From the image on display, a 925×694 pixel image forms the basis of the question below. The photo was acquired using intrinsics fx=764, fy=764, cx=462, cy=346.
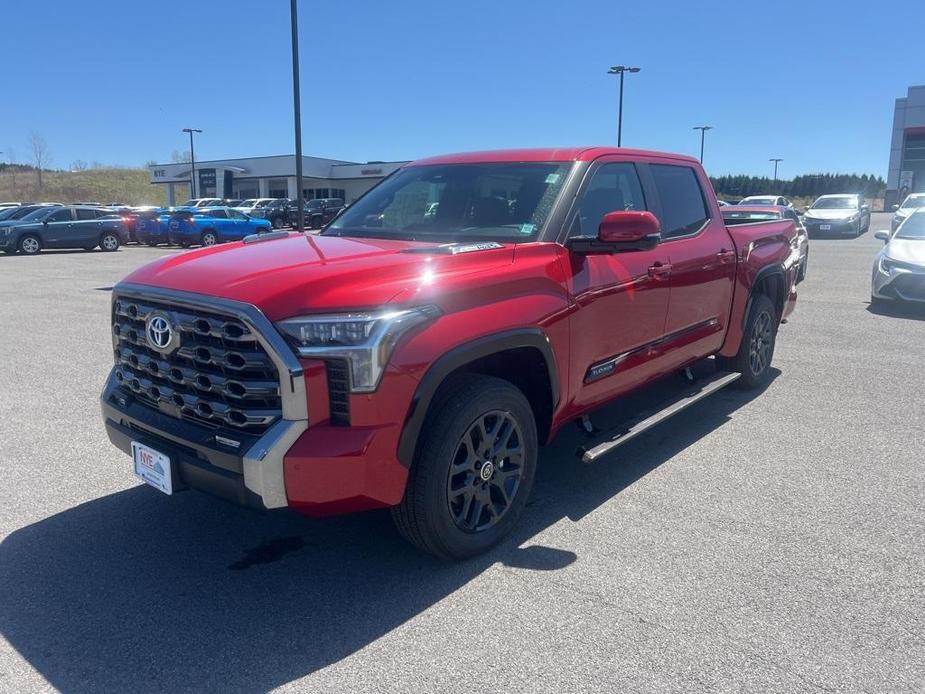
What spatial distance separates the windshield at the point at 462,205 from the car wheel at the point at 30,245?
23718mm

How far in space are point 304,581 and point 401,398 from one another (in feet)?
3.47

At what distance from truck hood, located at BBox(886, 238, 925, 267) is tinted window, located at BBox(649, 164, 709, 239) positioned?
6.90 meters

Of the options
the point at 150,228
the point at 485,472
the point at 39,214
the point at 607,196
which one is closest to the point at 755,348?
the point at 607,196

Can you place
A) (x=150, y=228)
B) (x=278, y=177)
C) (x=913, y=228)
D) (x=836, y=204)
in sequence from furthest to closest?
(x=278, y=177), (x=836, y=204), (x=150, y=228), (x=913, y=228)

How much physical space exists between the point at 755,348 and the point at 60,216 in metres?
25.0

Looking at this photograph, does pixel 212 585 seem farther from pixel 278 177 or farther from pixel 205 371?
pixel 278 177

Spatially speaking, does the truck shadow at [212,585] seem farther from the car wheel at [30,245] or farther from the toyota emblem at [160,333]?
the car wheel at [30,245]

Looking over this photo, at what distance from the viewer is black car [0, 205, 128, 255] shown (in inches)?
953

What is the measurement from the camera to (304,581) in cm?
342

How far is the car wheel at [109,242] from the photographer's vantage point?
1027 inches

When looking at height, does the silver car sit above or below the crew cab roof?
below

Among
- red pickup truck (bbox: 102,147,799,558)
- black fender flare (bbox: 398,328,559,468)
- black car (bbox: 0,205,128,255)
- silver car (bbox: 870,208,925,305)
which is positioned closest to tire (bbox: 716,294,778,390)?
red pickup truck (bbox: 102,147,799,558)

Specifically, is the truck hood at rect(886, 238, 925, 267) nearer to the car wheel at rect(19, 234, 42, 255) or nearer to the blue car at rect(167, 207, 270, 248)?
the blue car at rect(167, 207, 270, 248)

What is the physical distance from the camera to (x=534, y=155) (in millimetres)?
4500
